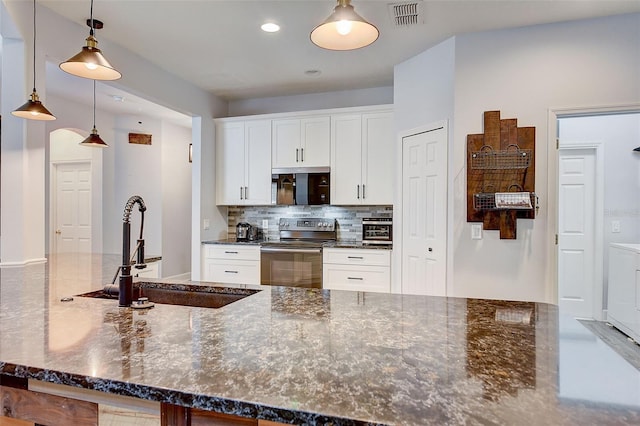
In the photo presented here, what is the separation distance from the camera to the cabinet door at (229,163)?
459 cm

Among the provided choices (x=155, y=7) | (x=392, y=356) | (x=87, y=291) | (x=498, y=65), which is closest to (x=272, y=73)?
(x=155, y=7)

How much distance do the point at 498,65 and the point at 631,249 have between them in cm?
225

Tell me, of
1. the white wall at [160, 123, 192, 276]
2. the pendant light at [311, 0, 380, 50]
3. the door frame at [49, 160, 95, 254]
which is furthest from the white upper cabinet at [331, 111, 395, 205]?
the door frame at [49, 160, 95, 254]

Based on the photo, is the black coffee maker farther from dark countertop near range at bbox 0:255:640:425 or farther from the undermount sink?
dark countertop near range at bbox 0:255:640:425

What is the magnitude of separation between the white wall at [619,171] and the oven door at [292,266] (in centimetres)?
311

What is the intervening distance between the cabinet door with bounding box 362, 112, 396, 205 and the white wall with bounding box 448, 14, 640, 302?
1.03 meters

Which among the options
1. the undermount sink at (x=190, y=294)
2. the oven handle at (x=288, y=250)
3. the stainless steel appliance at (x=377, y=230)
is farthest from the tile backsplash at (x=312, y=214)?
the undermount sink at (x=190, y=294)

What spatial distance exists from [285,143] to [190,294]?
2852 millimetres

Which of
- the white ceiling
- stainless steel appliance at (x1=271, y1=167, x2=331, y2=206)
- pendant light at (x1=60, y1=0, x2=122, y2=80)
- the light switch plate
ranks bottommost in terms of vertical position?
the light switch plate

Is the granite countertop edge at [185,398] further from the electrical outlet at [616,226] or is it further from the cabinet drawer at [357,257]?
the electrical outlet at [616,226]

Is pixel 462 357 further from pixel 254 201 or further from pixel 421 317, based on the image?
pixel 254 201

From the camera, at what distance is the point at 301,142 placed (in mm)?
4312

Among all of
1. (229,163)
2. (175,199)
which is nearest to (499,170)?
(229,163)

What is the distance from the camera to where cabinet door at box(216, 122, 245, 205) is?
4594 mm
